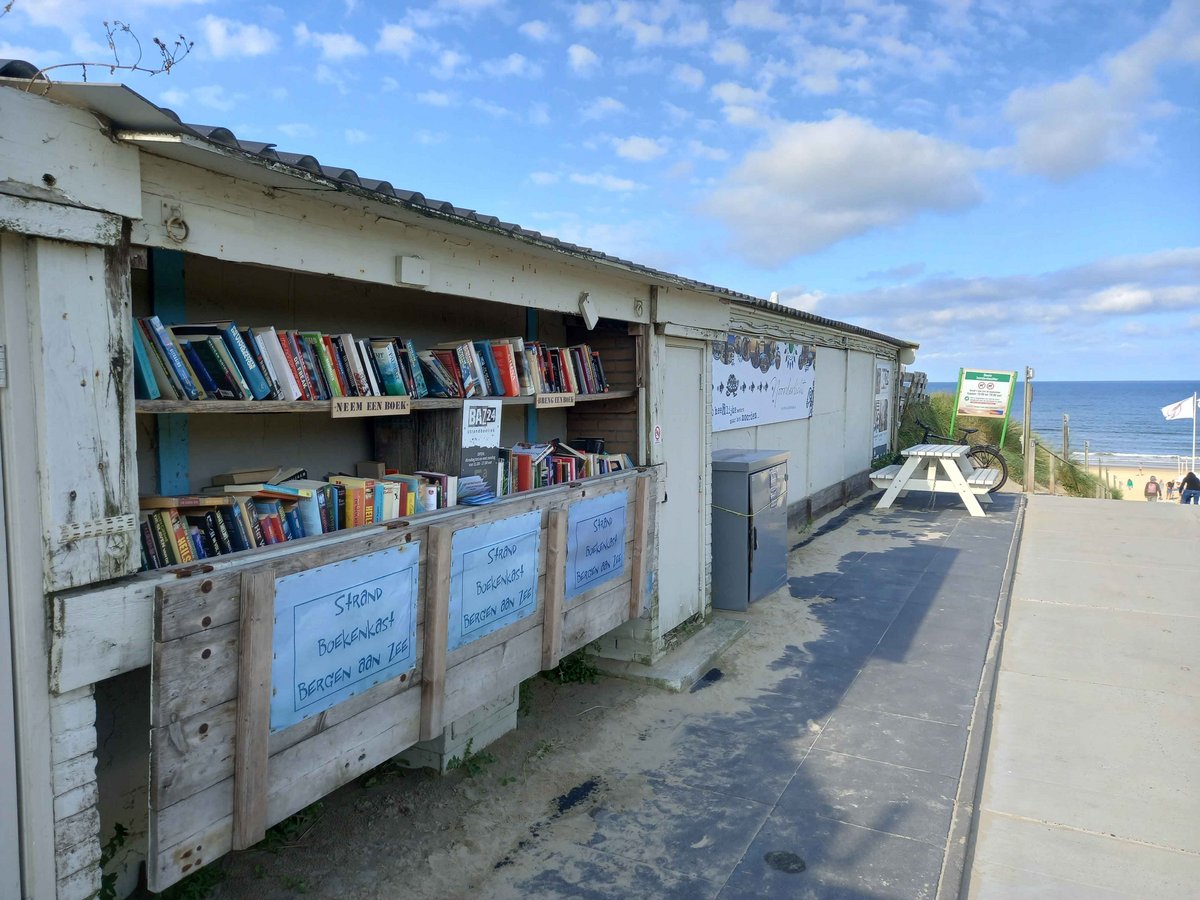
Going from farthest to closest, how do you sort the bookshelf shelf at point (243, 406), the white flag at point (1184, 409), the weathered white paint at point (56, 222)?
the white flag at point (1184, 409)
the bookshelf shelf at point (243, 406)
the weathered white paint at point (56, 222)

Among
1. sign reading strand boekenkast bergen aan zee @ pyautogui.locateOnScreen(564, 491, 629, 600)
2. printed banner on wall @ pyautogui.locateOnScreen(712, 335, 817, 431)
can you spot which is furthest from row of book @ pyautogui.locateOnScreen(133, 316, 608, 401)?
printed banner on wall @ pyautogui.locateOnScreen(712, 335, 817, 431)

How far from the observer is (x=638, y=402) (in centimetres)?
532

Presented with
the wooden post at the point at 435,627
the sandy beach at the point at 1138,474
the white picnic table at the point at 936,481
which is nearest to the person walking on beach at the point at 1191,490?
the white picnic table at the point at 936,481

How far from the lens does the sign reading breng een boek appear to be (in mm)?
15422

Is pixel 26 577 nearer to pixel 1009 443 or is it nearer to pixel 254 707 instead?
pixel 254 707

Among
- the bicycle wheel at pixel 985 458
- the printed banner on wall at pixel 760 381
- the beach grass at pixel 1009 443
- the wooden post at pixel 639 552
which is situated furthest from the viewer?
the beach grass at pixel 1009 443

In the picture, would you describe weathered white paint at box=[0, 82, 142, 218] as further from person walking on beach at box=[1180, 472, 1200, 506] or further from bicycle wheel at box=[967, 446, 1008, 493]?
person walking on beach at box=[1180, 472, 1200, 506]

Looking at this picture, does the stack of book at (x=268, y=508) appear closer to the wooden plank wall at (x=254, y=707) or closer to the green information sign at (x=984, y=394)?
the wooden plank wall at (x=254, y=707)

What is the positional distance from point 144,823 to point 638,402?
3.50 m

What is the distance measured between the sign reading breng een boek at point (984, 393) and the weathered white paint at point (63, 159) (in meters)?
15.8

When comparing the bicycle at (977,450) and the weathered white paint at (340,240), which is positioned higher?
the weathered white paint at (340,240)

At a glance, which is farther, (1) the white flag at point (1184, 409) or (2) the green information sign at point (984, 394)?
(1) the white flag at point (1184, 409)

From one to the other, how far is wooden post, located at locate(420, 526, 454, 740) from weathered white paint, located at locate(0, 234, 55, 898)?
1400 mm

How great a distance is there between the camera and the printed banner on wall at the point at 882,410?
15.0 meters
